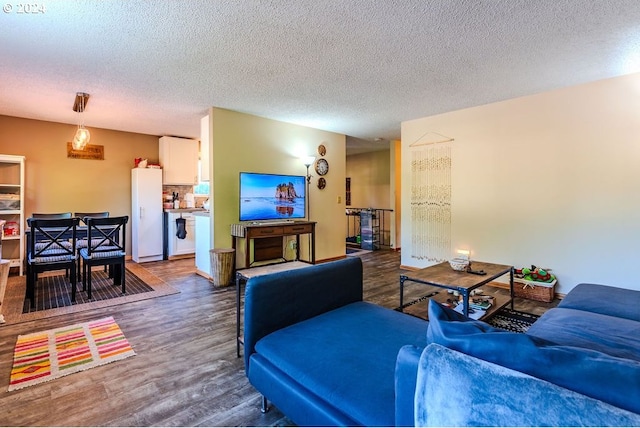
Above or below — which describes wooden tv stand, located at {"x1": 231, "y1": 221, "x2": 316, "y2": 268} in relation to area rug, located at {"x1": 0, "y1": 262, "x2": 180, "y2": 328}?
above

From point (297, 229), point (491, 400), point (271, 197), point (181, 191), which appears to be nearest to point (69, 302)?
point (271, 197)

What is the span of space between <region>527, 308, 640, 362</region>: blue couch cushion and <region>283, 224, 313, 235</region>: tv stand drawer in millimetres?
3476

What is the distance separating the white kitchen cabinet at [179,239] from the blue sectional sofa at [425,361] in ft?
16.4

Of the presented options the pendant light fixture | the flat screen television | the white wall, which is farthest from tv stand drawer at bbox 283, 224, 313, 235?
the pendant light fixture

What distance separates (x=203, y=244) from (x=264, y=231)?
3.36 feet

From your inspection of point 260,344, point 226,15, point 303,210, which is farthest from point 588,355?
point 303,210

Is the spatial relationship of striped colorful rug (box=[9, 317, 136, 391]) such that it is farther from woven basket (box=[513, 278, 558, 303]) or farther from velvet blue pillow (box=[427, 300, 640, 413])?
woven basket (box=[513, 278, 558, 303])

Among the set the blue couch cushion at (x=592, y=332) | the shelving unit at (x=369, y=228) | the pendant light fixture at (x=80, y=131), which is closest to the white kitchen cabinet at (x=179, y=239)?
the pendant light fixture at (x=80, y=131)

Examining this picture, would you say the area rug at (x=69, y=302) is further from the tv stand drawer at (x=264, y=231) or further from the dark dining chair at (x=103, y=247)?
the tv stand drawer at (x=264, y=231)

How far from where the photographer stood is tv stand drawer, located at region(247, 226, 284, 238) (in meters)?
4.48

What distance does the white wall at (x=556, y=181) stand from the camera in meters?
3.42

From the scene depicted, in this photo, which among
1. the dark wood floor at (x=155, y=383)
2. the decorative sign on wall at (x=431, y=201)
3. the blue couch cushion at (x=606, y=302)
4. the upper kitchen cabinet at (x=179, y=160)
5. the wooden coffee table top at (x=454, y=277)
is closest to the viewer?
the dark wood floor at (x=155, y=383)

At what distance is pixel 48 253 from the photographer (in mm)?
3646

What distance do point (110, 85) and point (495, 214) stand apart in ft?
16.7
